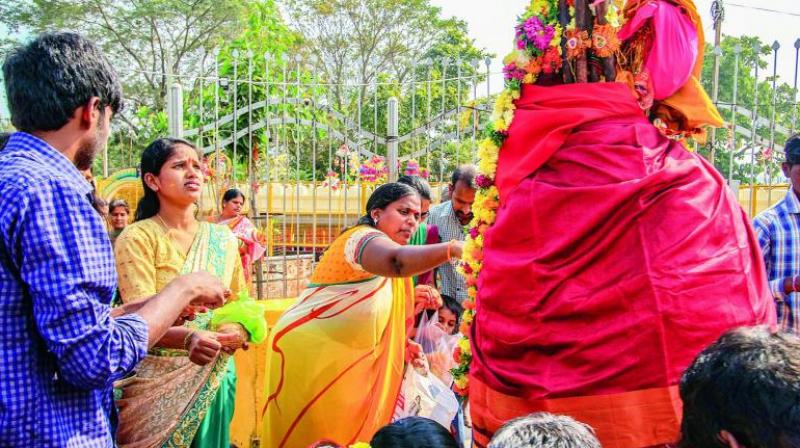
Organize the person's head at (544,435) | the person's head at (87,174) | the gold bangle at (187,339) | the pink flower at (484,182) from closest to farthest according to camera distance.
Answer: the person's head at (544,435)
the person's head at (87,174)
the gold bangle at (187,339)
the pink flower at (484,182)

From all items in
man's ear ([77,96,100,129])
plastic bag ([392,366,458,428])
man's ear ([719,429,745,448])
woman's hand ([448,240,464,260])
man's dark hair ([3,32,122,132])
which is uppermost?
man's dark hair ([3,32,122,132])

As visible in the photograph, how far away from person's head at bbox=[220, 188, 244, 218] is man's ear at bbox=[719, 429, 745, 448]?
6.27 meters

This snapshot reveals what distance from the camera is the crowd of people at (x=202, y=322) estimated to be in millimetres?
1577

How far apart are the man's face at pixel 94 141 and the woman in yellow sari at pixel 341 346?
1.65 metres

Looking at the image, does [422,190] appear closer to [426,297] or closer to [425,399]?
[426,297]

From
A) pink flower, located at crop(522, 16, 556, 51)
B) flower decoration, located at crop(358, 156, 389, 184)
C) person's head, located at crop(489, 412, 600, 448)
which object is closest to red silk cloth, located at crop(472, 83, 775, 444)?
pink flower, located at crop(522, 16, 556, 51)

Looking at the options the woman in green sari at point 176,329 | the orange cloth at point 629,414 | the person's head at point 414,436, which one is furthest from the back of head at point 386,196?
the orange cloth at point 629,414

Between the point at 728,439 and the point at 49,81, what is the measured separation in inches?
71.2

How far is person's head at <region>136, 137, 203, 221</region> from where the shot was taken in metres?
3.12

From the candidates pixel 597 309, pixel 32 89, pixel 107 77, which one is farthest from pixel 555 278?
pixel 32 89

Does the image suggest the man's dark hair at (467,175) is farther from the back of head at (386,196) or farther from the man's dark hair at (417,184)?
the back of head at (386,196)

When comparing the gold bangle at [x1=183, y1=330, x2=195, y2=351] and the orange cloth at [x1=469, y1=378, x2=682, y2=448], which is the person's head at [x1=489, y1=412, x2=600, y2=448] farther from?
the gold bangle at [x1=183, y1=330, x2=195, y2=351]

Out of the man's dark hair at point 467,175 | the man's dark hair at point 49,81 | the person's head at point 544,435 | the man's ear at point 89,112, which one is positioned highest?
the man's dark hair at point 49,81

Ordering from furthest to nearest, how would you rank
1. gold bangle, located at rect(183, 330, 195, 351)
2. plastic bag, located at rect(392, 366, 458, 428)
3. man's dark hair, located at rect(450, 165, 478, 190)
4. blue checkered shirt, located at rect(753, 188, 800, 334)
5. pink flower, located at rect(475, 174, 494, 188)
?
man's dark hair, located at rect(450, 165, 478, 190) < plastic bag, located at rect(392, 366, 458, 428) < blue checkered shirt, located at rect(753, 188, 800, 334) < pink flower, located at rect(475, 174, 494, 188) < gold bangle, located at rect(183, 330, 195, 351)
